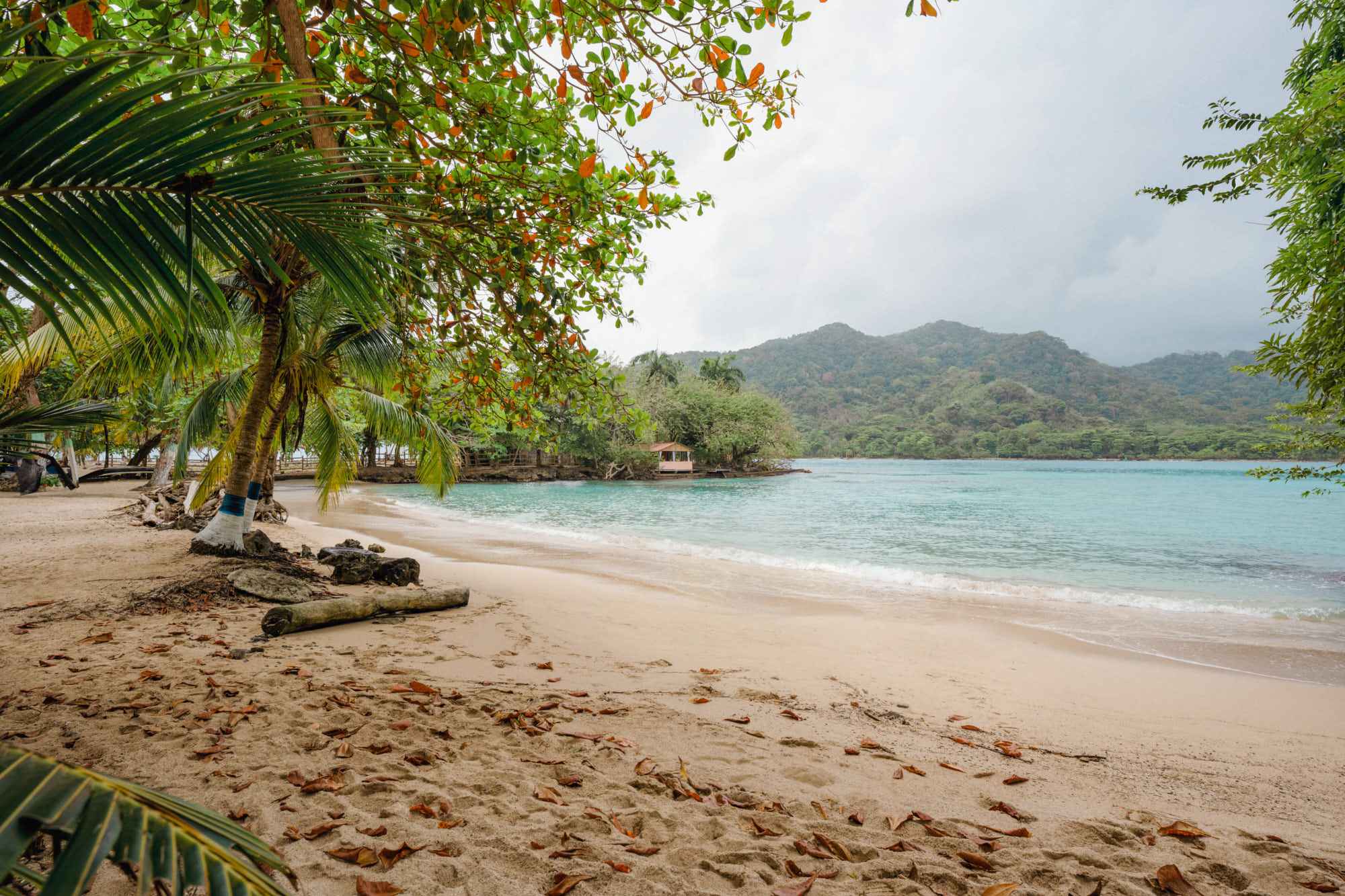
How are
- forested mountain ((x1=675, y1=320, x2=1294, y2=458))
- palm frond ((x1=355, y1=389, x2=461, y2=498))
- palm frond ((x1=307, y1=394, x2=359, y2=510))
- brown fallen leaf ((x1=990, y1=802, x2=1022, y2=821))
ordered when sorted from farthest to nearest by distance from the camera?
forested mountain ((x1=675, y1=320, x2=1294, y2=458)) < palm frond ((x1=307, y1=394, x2=359, y2=510)) < palm frond ((x1=355, y1=389, x2=461, y2=498)) < brown fallen leaf ((x1=990, y1=802, x2=1022, y2=821))

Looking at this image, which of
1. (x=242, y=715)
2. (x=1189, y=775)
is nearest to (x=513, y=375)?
(x=242, y=715)

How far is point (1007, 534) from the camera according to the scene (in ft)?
56.9

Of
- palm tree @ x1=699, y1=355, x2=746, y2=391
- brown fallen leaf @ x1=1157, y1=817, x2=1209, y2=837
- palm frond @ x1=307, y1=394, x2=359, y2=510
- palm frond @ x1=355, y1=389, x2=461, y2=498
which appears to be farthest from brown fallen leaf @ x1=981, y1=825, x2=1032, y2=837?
palm tree @ x1=699, y1=355, x2=746, y2=391

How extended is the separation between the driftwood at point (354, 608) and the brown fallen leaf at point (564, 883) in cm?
400

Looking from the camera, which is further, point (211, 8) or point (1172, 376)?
point (1172, 376)

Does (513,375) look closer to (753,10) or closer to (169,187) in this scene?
(753,10)

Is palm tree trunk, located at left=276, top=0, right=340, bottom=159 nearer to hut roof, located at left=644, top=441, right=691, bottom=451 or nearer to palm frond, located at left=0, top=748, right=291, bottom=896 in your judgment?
palm frond, located at left=0, top=748, right=291, bottom=896

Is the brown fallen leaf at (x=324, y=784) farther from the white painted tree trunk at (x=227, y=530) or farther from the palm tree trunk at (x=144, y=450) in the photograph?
the palm tree trunk at (x=144, y=450)

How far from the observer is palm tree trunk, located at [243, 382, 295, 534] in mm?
8398

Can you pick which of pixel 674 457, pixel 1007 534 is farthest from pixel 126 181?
pixel 674 457

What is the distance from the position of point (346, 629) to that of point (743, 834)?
435cm

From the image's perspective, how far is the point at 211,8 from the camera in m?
3.49

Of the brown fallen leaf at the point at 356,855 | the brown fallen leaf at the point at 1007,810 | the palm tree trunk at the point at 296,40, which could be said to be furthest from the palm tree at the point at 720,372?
the brown fallen leaf at the point at 356,855

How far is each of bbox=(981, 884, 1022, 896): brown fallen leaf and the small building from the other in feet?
161
